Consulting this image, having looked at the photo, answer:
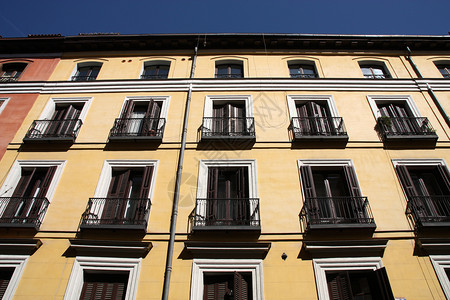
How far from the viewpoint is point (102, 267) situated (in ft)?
26.7

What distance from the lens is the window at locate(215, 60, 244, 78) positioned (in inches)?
567

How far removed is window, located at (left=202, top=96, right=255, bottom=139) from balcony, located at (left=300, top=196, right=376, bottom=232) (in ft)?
11.4

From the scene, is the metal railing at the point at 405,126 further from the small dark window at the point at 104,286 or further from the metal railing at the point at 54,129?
the metal railing at the point at 54,129

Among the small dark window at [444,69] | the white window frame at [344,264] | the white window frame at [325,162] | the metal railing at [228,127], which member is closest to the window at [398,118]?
the white window frame at [325,162]

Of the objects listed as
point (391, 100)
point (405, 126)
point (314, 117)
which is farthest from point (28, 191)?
point (391, 100)

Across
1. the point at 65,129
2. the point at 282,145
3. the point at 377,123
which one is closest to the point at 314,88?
the point at 377,123

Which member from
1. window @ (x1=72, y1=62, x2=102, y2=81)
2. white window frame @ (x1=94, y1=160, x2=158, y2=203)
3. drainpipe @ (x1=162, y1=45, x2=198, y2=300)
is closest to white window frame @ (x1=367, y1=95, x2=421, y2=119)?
drainpipe @ (x1=162, y1=45, x2=198, y2=300)

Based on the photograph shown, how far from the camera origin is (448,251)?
8.16 meters

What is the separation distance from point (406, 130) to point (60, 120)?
47.1 feet

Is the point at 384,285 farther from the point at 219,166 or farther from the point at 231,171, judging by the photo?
the point at 219,166

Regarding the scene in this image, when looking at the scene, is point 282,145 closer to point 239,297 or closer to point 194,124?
point 194,124

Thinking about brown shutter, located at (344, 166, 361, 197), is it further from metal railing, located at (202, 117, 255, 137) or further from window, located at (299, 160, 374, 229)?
metal railing, located at (202, 117, 255, 137)

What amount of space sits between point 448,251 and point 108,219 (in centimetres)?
1029

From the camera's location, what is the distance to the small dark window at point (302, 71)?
14.2 m
